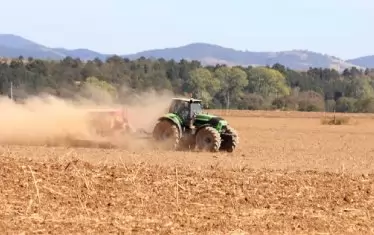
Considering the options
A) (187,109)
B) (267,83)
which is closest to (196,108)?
(187,109)

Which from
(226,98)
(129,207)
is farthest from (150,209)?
(226,98)

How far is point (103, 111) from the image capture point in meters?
28.1

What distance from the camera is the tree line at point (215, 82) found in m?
81.1

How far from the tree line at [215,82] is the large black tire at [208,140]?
45691mm

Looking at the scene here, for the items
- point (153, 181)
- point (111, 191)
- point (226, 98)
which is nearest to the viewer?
point (111, 191)

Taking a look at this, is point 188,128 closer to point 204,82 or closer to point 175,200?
point 175,200

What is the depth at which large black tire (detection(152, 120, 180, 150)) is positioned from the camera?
1001 inches

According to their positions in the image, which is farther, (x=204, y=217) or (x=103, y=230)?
(x=204, y=217)

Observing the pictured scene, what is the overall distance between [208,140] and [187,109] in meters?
1.46

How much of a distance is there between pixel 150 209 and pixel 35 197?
188 cm

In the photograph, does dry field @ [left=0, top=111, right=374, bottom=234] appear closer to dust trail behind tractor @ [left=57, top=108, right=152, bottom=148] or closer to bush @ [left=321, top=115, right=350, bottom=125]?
dust trail behind tractor @ [left=57, top=108, right=152, bottom=148]

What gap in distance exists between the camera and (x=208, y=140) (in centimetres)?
2509

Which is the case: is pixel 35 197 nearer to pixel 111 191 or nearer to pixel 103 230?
pixel 111 191

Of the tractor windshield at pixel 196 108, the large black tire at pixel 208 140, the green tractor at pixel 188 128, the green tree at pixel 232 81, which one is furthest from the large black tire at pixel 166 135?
the green tree at pixel 232 81
